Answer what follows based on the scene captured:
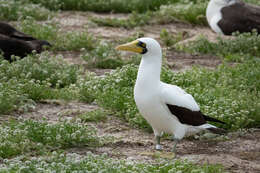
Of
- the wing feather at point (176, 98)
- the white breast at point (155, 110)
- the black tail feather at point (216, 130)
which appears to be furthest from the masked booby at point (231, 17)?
the white breast at point (155, 110)

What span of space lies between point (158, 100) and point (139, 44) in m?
0.66

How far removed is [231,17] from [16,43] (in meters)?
4.58

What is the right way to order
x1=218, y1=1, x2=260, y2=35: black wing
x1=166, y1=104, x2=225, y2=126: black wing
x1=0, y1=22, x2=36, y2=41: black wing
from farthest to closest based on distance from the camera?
x1=218, y1=1, x2=260, y2=35: black wing, x1=0, y1=22, x2=36, y2=41: black wing, x1=166, y1=104, x2=225, y2=126: black wing

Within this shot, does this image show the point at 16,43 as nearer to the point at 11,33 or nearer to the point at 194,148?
the point at 11,33

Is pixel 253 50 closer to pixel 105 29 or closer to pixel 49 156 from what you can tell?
pixel 105 29

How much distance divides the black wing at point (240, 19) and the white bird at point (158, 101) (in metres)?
5.93

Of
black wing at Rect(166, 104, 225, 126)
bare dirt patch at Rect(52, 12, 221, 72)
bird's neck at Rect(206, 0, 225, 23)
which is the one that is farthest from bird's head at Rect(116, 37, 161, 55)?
bird's neck at Rect(206, 0, 225, 23)

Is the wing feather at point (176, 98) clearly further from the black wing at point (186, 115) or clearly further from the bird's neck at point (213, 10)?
the bird's neck at point (213, 10)

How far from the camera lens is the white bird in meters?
6.86

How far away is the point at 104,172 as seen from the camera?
5672 mm

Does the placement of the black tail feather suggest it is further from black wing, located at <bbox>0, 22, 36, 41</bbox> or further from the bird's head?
black wing, located at <bbox>0, 22, 36, 41</bbox>

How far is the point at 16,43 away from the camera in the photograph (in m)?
10.6

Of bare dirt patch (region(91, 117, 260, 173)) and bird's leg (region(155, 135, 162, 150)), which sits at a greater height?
bird's leg (region(155, 135, 162, 150))

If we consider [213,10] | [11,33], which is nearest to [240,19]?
[213,10]
